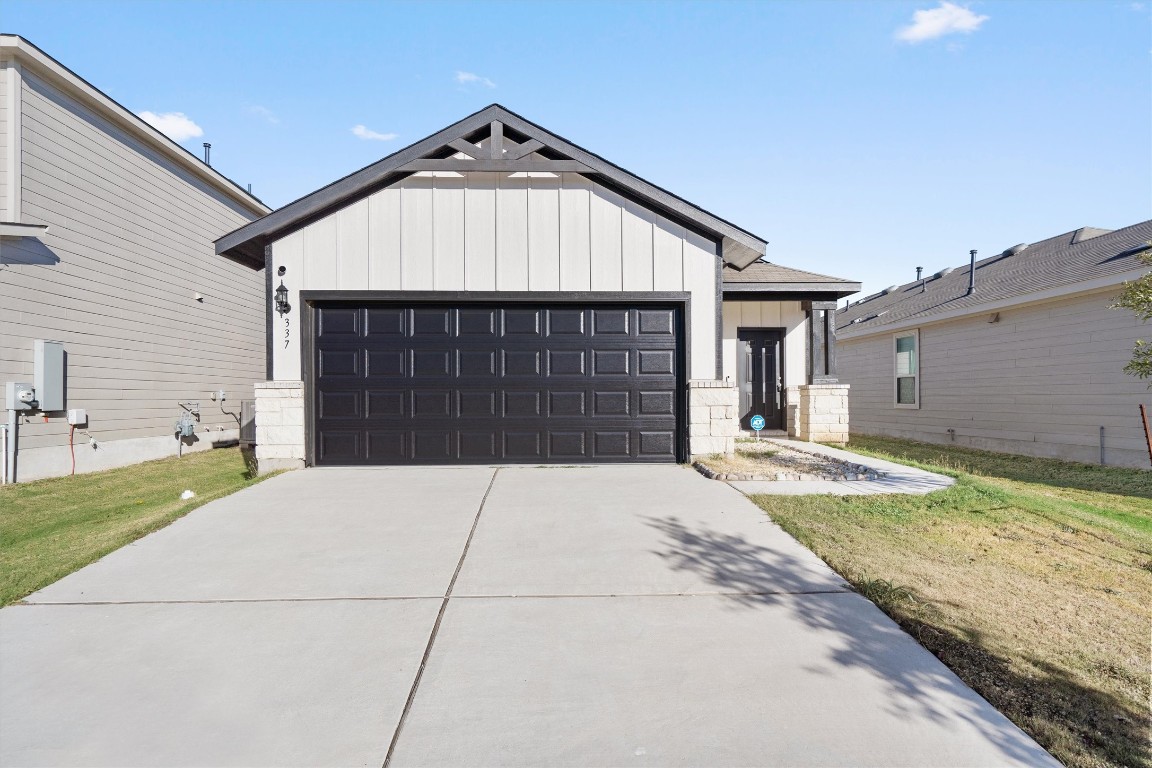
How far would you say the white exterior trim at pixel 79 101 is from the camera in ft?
27.2

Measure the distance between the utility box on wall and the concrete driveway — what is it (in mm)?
5943

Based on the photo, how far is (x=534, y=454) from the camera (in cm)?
804

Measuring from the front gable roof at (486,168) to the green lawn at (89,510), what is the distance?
3.51 metres

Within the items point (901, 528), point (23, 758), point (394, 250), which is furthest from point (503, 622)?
point (394, 250)

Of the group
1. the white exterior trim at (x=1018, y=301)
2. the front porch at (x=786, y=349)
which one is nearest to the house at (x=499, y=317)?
the front porch at (x=786, y=349)

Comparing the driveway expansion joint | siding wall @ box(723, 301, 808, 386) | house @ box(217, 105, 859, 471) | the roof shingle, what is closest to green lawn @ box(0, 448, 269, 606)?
house @ box(217, 105, 859, 471)

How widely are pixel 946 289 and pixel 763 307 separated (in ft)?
24.9

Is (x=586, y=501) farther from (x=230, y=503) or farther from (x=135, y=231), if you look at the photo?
(x=135, y=231)

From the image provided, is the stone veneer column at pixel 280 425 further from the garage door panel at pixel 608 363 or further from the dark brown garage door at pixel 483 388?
the garage door panel at pixel 608 363

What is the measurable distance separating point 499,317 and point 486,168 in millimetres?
2049

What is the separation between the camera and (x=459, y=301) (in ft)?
26.2

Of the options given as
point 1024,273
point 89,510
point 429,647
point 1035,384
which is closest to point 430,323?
point 89,510

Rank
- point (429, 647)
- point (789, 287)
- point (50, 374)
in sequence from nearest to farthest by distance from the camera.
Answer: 1. point (429, 647)
2. point (50, 374)
3. point (789, 287)

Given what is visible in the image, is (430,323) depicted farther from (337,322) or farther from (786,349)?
(786,349)
